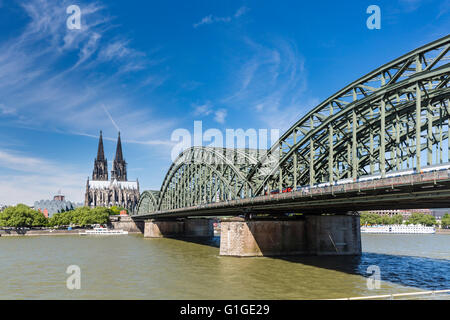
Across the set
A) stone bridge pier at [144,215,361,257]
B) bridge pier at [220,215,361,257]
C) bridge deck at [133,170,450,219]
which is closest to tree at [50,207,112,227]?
stone bridge pier at [144,215,361,257]

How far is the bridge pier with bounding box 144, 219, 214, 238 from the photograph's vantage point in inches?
4838

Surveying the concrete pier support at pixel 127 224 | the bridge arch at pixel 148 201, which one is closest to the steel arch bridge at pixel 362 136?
the bridge arch at pixel 148 201

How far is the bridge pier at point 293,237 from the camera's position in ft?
190

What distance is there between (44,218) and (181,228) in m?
62.5

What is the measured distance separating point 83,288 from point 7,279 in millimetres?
9715

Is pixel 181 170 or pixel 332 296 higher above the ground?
pixel 181 170

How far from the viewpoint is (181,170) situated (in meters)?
118

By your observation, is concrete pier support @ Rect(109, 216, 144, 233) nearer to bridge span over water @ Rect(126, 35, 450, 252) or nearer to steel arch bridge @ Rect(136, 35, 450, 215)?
steel arch bridge @ Rect(136, 35, 450, 215)

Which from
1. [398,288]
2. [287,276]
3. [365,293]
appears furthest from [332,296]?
[287,276]

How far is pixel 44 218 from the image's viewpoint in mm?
156375

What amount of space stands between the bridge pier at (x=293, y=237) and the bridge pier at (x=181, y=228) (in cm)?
6350

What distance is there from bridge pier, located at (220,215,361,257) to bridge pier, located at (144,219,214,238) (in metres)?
63.5

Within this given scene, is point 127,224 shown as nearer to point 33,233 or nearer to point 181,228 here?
point 33,233
